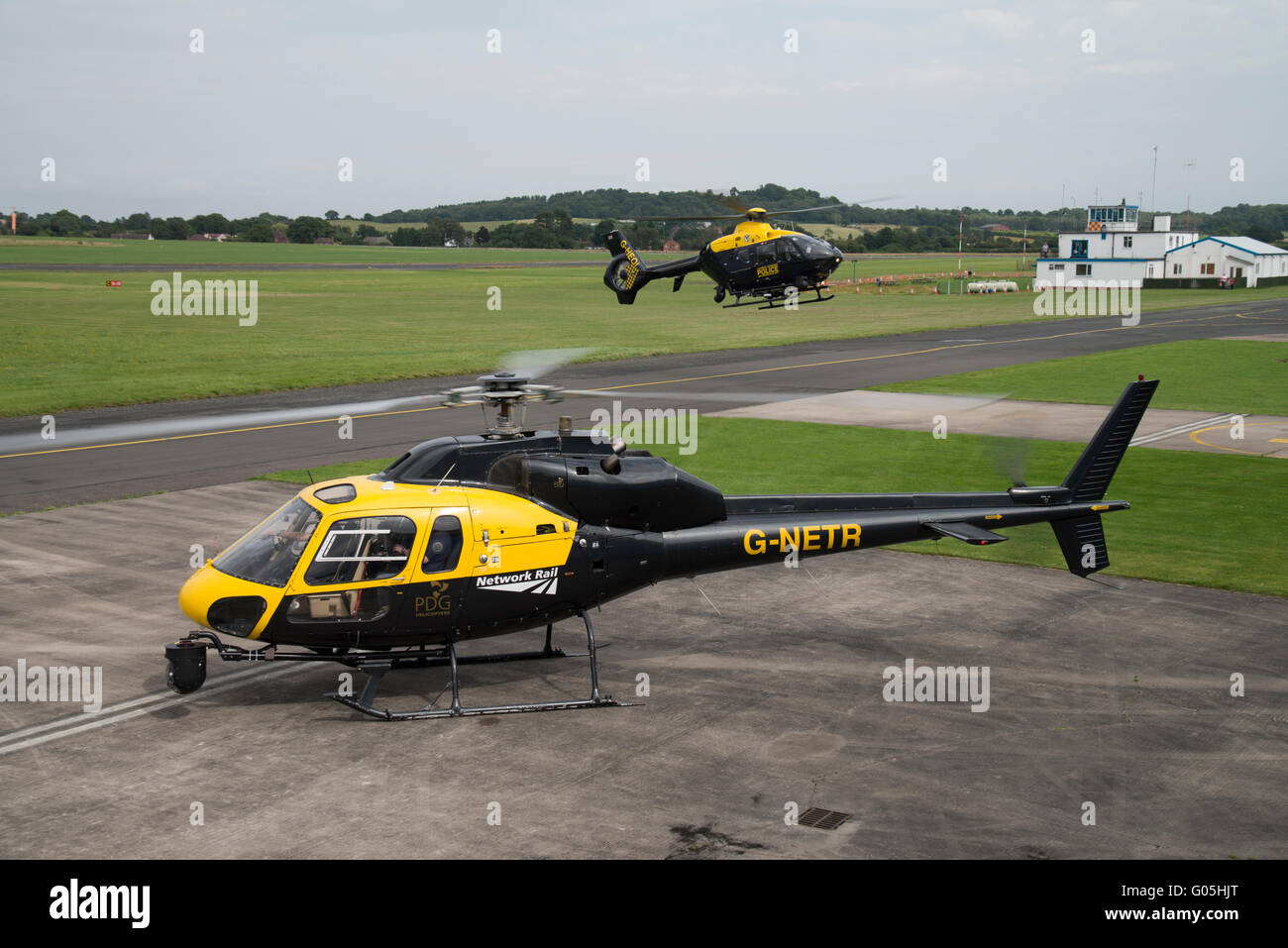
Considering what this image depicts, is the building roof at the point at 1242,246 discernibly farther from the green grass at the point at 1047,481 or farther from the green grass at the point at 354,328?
the green grass at the point at 1047,481

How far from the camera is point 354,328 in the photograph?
7112 cm

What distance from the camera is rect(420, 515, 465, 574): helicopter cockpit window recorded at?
13.9m

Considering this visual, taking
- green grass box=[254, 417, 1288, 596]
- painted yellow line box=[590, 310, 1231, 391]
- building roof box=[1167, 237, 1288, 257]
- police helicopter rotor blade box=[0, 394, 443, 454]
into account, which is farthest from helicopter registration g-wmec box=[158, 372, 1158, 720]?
building roof box=[1167, 237, 1288, 257]

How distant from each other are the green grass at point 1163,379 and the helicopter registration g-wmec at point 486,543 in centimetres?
2906

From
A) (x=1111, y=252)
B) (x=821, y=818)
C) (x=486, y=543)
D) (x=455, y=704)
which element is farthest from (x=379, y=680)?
(x=1111, y=252)

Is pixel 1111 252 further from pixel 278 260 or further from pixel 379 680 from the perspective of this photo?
pixel 379 680

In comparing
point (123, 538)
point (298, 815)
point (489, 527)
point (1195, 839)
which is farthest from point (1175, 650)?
point (123, 538)

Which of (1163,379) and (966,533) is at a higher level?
(1163,379)

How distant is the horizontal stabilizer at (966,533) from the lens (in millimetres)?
16000

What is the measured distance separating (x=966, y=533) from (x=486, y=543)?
272 inches

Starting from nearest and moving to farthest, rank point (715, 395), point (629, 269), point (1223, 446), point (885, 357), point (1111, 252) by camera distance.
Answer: point (1223, 446)
point (629, 269)
point (715, 395)
point (885, 357)
point (1111, 252)

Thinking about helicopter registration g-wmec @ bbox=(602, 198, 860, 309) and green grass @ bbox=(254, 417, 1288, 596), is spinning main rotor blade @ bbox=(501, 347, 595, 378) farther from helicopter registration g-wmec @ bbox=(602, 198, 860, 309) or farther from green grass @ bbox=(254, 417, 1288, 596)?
helicopter registration g-wmec @ bbox=(602, 198, 860, 309)

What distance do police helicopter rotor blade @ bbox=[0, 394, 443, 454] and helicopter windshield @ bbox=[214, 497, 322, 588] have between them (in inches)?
663

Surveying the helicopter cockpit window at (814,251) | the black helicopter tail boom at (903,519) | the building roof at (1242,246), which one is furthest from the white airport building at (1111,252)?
the black helicopter tail boom at (903,519)
